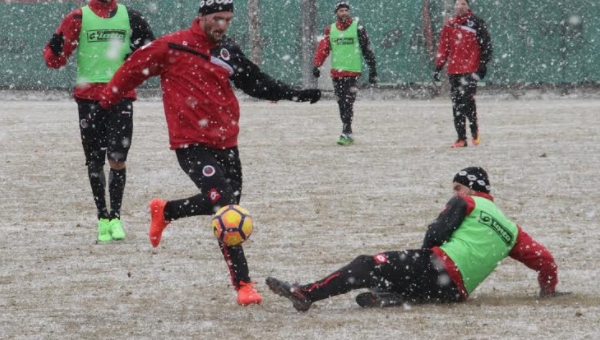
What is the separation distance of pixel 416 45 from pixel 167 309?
24192mm

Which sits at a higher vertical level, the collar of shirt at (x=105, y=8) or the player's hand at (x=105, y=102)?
the collar of shirt at (x=105, y=8)

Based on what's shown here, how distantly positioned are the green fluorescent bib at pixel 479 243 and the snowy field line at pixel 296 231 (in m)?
0.22

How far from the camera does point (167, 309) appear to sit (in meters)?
7.42

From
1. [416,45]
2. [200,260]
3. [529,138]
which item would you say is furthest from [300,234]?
[416,45]

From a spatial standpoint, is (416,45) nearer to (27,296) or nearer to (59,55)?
(59,55)

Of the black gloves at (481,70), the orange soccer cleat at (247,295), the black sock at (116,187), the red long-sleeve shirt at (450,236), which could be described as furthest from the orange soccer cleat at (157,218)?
the black gloves at (481,70)

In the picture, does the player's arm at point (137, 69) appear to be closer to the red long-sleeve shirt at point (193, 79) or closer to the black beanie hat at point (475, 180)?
the red long-sleeve shirt at point (193, 79)

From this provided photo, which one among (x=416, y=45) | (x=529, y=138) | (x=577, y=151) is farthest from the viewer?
(x=416, y=45)

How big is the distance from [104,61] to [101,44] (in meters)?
0.14

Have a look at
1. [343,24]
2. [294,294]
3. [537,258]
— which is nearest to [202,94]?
[294,294]

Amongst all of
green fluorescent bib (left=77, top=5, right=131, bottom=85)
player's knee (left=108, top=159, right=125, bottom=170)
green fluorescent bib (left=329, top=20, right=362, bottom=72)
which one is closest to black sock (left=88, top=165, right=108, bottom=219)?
player's knee (left=108, top=159, right=125, bottom=170)

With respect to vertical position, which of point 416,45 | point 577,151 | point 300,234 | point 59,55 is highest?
point 59,55

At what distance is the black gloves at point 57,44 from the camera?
33.4ft

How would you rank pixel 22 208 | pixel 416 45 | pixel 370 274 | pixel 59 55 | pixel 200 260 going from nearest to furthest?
pixel 370 274 → pixel 200 260 → pixel 59 55 → pixel 22 208 → pixel 416 45
